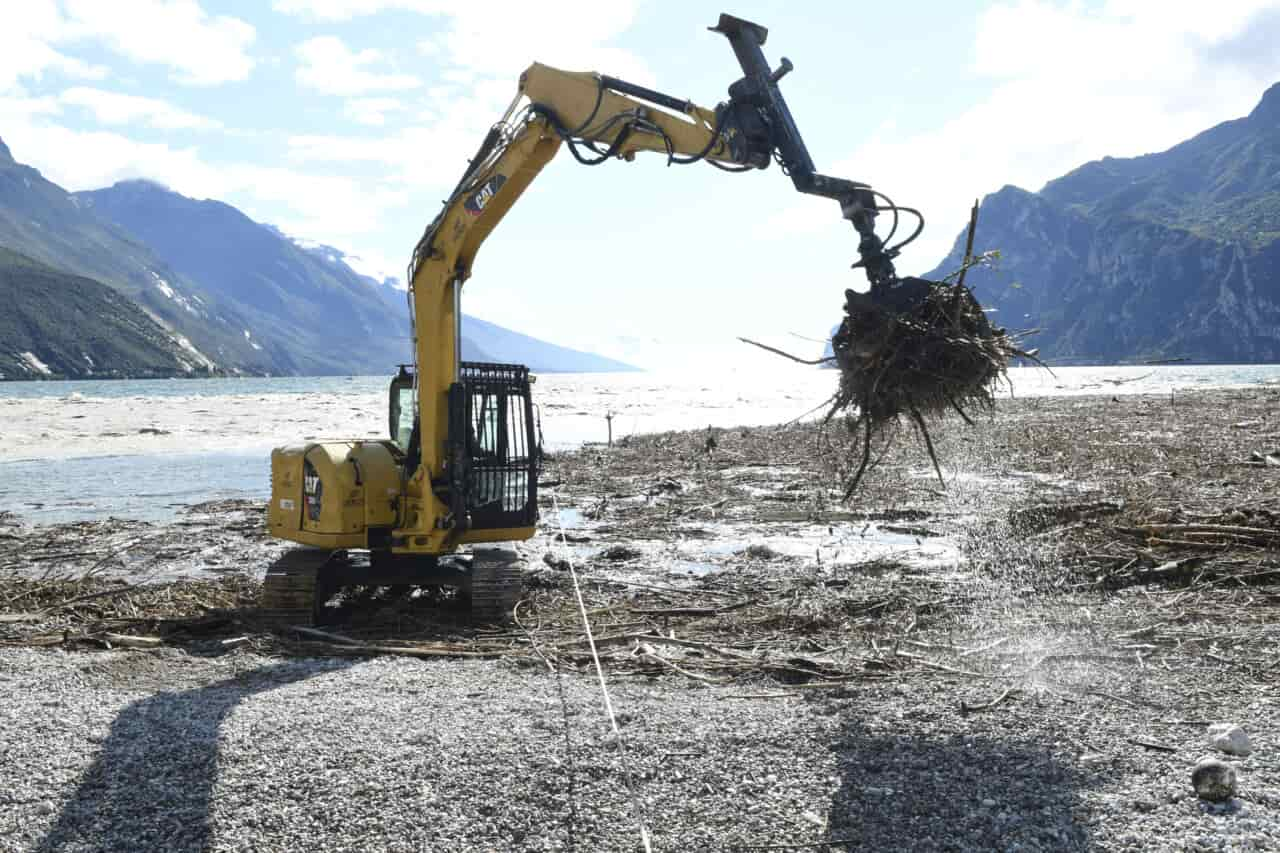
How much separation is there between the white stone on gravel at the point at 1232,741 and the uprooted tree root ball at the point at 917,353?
2.45m

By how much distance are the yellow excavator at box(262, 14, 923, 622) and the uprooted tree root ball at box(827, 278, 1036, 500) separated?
265 centimetres

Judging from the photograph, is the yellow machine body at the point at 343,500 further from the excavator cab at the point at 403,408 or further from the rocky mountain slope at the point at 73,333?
the rocky mountain slope at the point at 73,333

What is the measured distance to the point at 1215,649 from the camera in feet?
24.0

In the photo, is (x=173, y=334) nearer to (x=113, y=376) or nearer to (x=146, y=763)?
(x=113, y=376)

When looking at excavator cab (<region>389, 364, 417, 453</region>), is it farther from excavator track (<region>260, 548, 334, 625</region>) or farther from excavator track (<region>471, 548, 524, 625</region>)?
excavator track (<region>471, 548, 524, 625</region>)

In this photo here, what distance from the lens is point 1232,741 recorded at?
5219 millimetres

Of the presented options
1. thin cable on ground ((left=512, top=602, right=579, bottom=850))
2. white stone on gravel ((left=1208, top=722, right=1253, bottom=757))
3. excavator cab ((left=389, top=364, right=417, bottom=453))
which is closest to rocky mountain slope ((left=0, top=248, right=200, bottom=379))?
excavator cab ((left=389, top=364, right=417, bottom=453))

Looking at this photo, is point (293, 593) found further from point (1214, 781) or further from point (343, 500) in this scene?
point (1214, 781)

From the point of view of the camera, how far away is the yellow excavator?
8758 millimetres

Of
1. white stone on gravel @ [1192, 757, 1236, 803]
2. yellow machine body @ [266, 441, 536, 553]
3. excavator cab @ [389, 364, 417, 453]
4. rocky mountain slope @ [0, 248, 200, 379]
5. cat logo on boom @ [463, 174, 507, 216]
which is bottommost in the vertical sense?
white stone on gravel @ [1192, 757, 1236, 803]

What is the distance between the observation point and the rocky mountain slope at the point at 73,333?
15612cm

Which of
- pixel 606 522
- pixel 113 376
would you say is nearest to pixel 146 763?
pixel 606 522

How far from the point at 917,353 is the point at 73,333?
19305 centimetres

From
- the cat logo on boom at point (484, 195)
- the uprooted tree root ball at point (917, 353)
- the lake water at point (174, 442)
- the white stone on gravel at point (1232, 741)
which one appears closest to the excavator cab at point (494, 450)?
the cat logo on boom at point (484, 195)
